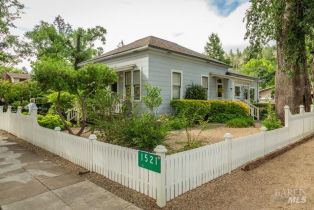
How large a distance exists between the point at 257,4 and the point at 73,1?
8.58 m

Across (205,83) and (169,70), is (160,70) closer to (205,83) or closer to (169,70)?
(169,70)

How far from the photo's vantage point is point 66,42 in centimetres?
3434

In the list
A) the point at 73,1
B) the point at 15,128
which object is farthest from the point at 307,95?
the point at 15,128

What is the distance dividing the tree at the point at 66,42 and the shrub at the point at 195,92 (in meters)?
20.5

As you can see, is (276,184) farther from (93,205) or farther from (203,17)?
A: (203,17)

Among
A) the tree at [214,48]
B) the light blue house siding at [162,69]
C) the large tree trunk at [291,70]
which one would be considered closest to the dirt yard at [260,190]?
the large tree trunk at [291,70]

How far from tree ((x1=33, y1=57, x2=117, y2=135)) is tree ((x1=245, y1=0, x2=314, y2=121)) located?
7.58 m

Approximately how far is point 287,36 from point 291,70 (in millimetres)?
1521

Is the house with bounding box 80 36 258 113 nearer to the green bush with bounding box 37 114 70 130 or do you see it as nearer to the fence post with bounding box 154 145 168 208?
the green bush with bounding box 37 114 70 130

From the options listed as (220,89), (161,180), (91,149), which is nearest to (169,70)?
(220,89)

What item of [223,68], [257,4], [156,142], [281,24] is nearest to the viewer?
[156,142]

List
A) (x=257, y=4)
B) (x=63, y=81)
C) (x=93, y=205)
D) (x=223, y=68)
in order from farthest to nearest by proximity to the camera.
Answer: (x=223, y=68)
(x=257, y=4)
(x=63, y=81)
(x=93, y=205)

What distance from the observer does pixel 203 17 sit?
40.0 feet

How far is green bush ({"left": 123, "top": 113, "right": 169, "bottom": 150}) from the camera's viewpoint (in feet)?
22.0
